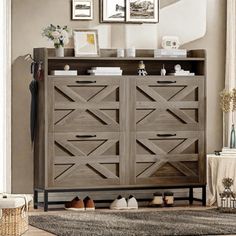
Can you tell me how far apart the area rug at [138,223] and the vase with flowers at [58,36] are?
156 centimetres

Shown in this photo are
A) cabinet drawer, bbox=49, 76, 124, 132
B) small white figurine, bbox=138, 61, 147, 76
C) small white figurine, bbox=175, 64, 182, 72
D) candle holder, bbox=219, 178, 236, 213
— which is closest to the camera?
candle holder, bbox=219, 178, 236, 213

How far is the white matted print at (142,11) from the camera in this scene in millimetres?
8742

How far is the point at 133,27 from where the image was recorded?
28.9 ft

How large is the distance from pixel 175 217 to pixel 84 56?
185cm

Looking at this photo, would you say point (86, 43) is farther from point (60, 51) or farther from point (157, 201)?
point (157, 201)

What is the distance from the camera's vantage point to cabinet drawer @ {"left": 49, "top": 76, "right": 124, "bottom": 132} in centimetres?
812

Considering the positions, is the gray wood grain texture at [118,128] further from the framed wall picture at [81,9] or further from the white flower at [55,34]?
the framed wall picture at [81,9]

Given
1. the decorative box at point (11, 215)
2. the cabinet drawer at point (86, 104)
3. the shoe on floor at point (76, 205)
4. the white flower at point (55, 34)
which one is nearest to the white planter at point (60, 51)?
the white flower at point (55, 34)

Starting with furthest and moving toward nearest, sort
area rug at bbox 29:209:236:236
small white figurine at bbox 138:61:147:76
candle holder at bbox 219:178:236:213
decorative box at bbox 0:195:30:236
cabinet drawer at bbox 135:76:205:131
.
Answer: small white figurine at bbox 138:61:147:76 → cabinet drawer at bbox 135:76:205:131 → candle holder at bbox 219:178:236:213 → area rug at bbox 29:209:236:236 → decorative box at bbox 0:195:30:236

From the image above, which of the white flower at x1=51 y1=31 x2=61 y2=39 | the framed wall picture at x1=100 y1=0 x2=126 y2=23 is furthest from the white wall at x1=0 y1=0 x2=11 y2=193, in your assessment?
the framed wall picture at x1=100 y1=0 x2=126 y2=23

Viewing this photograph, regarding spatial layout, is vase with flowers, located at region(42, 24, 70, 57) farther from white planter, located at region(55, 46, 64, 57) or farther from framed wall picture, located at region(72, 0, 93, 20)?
framed wall picture, located at region(72, 0, 93, 20)

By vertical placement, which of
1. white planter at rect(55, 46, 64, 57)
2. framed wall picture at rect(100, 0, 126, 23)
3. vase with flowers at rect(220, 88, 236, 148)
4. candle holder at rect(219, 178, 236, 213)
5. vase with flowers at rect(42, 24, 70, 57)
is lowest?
candle holder at rect(219, 178, 236, 213)

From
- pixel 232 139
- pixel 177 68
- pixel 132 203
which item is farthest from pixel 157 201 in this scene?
pixel 177 68

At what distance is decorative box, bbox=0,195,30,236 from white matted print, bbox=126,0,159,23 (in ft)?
9.33
